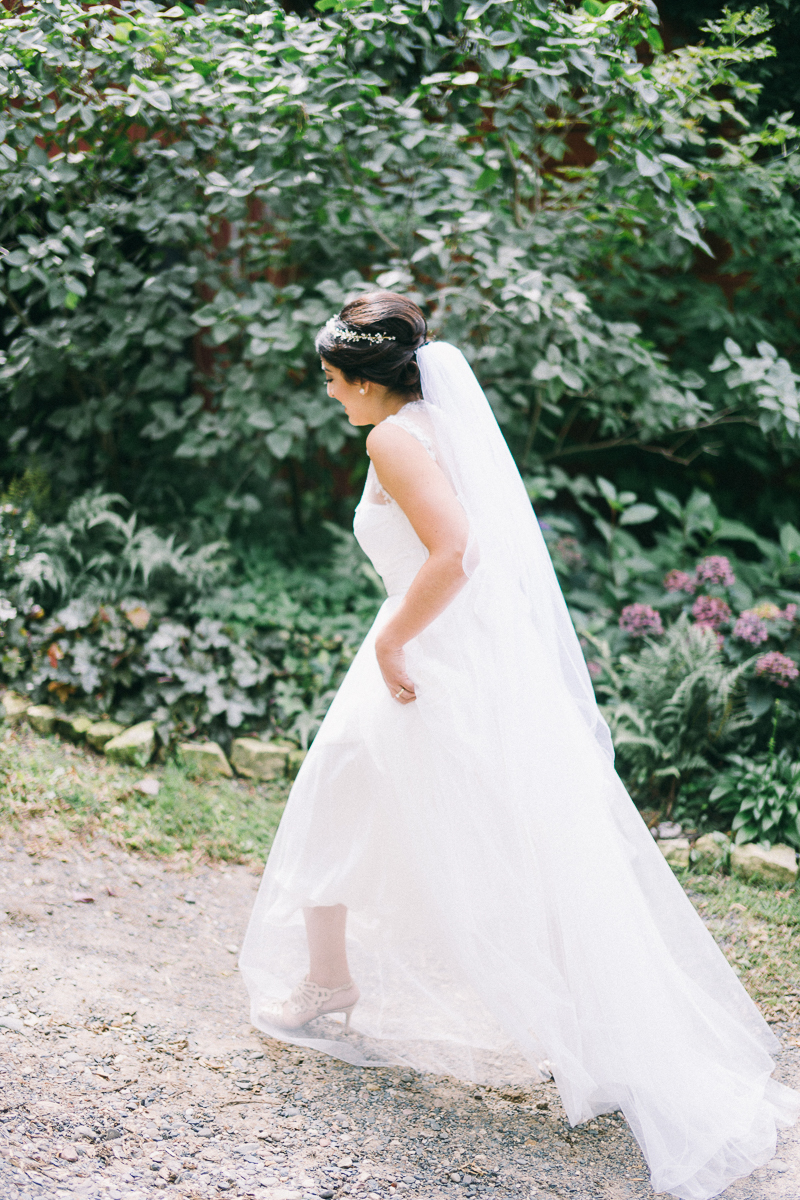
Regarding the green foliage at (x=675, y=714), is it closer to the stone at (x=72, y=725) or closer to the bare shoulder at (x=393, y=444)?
the bare shoulder at (x=393, y=444)

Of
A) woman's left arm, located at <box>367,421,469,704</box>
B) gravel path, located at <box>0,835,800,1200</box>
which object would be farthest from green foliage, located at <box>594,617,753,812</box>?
woman's left arm, located at <box>367,421,469,704</box>

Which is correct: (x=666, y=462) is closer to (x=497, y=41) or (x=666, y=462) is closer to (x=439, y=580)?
(x=497, y=41)

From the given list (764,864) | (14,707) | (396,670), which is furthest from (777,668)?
(14,707)

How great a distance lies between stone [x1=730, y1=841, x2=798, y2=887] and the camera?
10.7 ft

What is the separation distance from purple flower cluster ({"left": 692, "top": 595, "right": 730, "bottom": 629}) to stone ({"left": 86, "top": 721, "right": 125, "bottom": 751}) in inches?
104

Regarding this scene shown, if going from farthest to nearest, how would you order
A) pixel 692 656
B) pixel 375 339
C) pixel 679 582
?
1. pixel 679 582
2. pixel 692 656
3. pixel 375 339

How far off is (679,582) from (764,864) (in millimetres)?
1390

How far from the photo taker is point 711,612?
3951 mm

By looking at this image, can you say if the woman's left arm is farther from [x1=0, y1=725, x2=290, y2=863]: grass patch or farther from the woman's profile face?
[x1=0, y1=725, x2=290, y2=863]: grass patch

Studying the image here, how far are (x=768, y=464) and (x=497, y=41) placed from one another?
298 cm

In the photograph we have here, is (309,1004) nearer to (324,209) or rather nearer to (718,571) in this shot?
(718,571)

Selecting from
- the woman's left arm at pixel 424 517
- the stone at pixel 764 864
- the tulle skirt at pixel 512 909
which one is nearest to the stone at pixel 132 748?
the tulle skirt at pixel 512 909

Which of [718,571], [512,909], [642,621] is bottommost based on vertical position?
[642,621]

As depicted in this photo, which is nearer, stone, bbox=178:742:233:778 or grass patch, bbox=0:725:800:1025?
grass patch, bbox=0:725:800:1025
